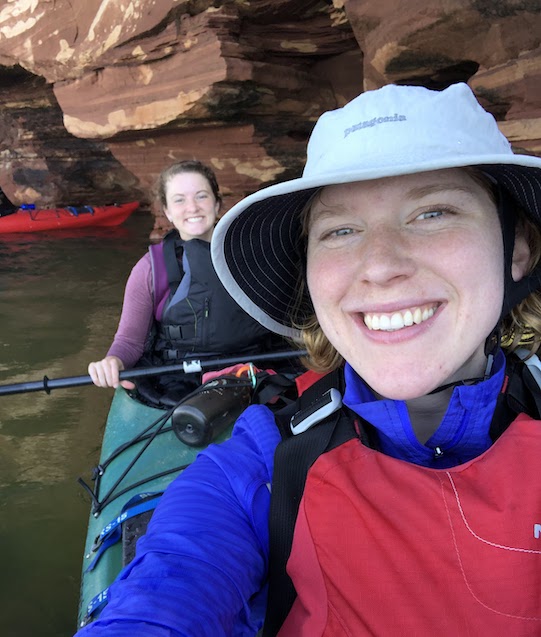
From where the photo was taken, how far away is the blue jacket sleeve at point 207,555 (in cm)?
78

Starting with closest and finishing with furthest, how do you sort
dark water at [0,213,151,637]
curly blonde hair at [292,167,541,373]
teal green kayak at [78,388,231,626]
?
curly blonde hair at [292,167,541,373], teal green kayak at [78,388,231,626], dark water at [0,213,151,637]

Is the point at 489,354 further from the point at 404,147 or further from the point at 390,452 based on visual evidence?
the point at 404,147

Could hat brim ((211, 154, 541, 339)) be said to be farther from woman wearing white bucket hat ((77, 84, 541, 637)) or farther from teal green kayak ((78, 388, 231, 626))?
teal green kayak ((78, 388, 231, 626))

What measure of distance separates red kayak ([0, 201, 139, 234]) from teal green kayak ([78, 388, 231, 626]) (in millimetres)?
7594

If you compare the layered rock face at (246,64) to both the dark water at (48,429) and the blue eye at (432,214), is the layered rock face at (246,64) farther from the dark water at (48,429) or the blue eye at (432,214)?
the blue eye at (432,214)

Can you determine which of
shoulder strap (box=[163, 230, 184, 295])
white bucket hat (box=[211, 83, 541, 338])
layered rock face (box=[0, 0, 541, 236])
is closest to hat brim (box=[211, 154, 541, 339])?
white bucket hat (box=[211, 83, 541, 338])

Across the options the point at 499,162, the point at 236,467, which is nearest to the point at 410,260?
the point at 499,162

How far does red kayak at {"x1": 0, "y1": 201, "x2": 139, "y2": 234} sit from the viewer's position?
894 cm

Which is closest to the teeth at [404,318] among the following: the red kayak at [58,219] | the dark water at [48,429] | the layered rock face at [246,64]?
the dark water at [48,429]

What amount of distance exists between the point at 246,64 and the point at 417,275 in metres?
5.40

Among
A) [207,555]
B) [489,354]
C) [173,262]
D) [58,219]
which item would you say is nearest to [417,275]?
[489,354]

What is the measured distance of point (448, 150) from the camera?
2.60ft

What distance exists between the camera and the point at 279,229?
3.76 feet

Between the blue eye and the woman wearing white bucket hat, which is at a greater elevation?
the blue eye
